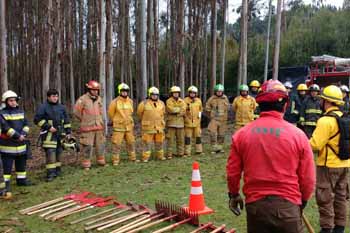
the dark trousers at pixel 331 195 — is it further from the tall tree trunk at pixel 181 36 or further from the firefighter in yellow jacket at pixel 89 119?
the tall tree trunk at pixel 181 36

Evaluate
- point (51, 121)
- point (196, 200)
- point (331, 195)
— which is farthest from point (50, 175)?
point (331, 195)

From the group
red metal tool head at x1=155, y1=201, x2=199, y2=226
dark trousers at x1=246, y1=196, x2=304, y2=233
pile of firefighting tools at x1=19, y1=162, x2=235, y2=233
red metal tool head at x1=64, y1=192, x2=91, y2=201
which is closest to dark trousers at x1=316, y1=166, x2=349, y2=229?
pile of firefighting tools at x1=19, y1=162, x2=235, y2=233

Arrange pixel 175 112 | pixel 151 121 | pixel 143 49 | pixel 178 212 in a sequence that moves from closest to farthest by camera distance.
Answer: pixel 178 212 → pixel 151 121 → pixel 175 112 → pixel 143 49

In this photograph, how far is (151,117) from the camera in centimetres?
987

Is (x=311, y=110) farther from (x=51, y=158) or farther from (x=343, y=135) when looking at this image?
(x=51, y=158)

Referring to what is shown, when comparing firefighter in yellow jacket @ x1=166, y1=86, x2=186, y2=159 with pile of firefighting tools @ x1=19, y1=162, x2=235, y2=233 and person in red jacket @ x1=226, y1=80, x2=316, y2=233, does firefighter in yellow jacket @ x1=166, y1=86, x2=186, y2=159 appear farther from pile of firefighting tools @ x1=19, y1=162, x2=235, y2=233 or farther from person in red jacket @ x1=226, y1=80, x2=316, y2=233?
person in red jacket @ x1=226, y1=80, x2=316, y2=233

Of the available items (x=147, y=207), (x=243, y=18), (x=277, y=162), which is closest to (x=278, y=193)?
(x=277, y=162)

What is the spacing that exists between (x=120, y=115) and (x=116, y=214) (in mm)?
4154

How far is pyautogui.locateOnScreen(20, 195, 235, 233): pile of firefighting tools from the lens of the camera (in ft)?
16.9

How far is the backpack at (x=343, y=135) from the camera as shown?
462cm

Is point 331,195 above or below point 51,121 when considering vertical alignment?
below

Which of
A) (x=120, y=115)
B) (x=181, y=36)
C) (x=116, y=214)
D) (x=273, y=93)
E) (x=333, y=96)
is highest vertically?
(x=181, y=36)

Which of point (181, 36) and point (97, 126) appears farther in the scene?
point (181, 36)

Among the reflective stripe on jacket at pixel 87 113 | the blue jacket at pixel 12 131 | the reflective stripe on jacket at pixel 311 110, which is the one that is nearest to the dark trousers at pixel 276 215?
the blue jacket at pixel 12 131
